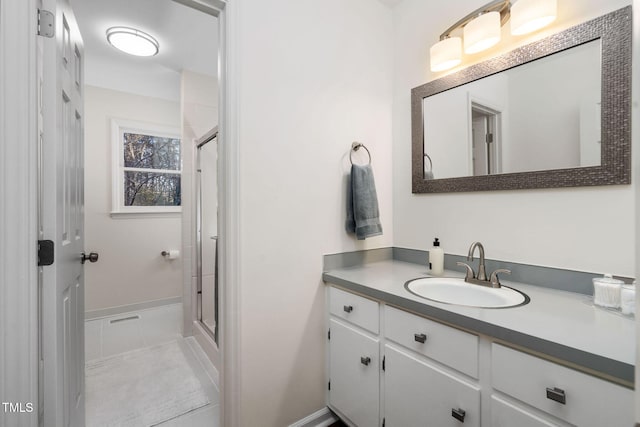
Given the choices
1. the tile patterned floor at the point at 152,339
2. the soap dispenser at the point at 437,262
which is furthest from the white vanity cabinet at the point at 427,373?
the tile patterned floor at the point at 152,339

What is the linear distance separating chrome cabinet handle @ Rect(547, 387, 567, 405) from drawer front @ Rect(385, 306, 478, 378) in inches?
7.5

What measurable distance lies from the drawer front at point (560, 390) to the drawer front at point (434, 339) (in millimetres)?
70

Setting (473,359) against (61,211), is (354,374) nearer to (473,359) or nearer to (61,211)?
(473,359)

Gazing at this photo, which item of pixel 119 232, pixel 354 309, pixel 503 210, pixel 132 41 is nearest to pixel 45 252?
pixel 354 309

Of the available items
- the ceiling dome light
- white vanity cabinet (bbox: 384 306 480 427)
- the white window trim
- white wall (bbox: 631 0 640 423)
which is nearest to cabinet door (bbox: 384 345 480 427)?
white vanity cabinet (bbox: 384 306 480 427)

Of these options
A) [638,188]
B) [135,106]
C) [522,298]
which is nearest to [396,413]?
[522,298]

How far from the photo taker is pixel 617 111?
3.43ft

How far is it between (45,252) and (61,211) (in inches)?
7.4

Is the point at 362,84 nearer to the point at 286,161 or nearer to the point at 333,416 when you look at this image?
the point at 286,161

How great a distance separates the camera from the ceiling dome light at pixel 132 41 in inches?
82.0

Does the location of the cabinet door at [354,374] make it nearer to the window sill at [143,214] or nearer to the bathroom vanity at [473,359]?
the bathroom vanity at [473,359]

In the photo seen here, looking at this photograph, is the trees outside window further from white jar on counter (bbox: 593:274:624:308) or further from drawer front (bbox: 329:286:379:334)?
white jar on counter (bbox: 593:274:624:308)

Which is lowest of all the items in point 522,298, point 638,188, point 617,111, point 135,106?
point 522,298

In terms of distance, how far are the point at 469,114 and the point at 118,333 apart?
11.1 feet
